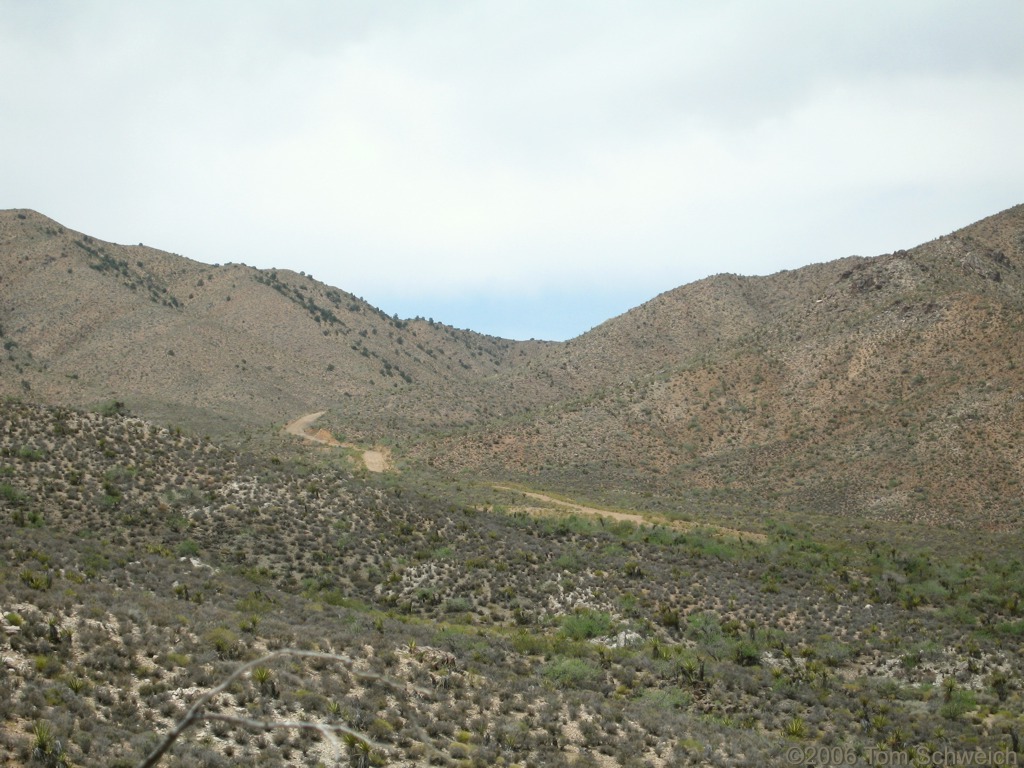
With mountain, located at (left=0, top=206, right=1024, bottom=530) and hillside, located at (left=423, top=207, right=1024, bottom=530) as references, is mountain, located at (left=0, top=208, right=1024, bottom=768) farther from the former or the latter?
mountain, located at (left=0, top=206, right=1024, bottom=530)

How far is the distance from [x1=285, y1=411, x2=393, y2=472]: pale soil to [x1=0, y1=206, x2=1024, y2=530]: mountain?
2.60 metres

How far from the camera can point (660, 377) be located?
82.2 metres

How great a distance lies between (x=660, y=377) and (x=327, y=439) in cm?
3489

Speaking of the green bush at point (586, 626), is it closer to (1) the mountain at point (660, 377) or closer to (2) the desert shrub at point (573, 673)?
(2) the desert shrub at point (573, 673)

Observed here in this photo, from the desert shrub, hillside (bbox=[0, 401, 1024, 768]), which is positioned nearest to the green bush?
hillside (bbox=[0, 401, 1024, 768])

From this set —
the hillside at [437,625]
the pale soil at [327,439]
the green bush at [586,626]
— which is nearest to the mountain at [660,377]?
the pale soil at [327,439]

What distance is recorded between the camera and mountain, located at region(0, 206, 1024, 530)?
57.3 m

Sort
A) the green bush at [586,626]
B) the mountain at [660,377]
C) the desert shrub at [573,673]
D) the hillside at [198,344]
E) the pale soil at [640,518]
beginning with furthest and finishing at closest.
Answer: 1. the hillside at [198,344]
2. the mountain at [660,377]
3. the pale soil at [640,518]
4. the green bush at [586,626]
5. the desert shrub at [573,673]

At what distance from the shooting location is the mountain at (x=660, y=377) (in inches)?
2258

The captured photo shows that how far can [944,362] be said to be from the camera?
2613 inches

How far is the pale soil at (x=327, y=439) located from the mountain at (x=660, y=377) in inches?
102

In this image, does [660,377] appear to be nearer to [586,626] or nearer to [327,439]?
[327,439]

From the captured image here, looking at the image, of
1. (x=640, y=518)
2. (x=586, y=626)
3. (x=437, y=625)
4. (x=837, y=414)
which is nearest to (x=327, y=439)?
(x=640, y=518)

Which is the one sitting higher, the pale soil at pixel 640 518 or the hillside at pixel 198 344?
the hillside at pixel 198 344
